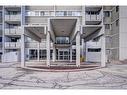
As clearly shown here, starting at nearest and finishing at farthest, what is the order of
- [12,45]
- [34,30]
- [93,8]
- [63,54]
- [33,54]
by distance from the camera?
[34,30] → [12,45] → [63,54] → [93,8] → [33,54]

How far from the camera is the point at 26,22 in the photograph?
29250 millimetres

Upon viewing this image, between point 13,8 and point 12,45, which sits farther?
point 13,8

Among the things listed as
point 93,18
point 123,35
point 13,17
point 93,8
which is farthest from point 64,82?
point 93,8

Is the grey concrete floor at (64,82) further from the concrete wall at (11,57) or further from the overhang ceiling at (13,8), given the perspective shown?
the overhang ceiling at (13,8)

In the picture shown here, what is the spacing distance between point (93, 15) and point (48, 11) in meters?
7.28

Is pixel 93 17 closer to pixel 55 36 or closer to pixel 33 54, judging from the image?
pixel 55 36

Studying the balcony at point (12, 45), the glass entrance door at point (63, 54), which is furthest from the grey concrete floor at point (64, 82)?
the glass entrance door at point (63, 54)

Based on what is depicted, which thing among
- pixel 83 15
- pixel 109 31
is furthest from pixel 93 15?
pixel 109 31

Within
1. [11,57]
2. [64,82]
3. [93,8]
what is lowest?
[64,82]

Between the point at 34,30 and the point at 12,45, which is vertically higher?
the point at 34,30

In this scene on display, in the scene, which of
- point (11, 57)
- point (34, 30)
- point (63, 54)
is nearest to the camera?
point (34, 30)

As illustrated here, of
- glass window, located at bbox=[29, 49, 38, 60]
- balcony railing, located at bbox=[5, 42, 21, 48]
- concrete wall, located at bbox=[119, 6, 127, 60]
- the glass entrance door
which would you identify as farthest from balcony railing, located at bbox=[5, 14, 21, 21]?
concrete wall, located at bbox=[119, 6, 127, 60]

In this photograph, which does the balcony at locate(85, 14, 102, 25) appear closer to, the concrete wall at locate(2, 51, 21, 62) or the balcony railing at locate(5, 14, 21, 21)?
the balcony railing at locate(5, 14, 21, 21)

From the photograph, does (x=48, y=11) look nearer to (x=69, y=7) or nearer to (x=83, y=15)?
(x=69, y=7)
